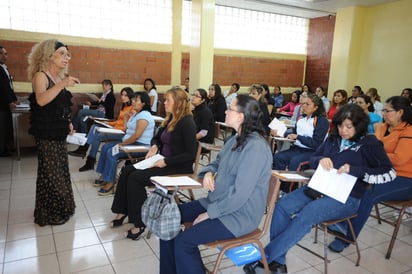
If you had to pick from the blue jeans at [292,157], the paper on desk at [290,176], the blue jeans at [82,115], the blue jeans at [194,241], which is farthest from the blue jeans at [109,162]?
the blue jeans at [82,115]

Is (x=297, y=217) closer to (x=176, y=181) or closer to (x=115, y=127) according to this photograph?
→ (x=176, y=181)

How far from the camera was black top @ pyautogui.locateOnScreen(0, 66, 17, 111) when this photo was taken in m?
4.68

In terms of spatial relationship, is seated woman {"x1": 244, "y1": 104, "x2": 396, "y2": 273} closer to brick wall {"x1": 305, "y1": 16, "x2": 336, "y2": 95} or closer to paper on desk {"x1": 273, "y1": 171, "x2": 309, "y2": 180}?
paper on desk {"x1": 273, "y1": 171, "x2": 309, "y2": 180}

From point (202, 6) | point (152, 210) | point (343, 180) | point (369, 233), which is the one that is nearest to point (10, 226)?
point (152, 210)

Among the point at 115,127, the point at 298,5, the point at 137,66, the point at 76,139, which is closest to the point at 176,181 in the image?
the point at 76,139

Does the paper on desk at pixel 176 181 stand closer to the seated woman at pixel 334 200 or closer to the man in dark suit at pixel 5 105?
the seated woman at pixel 334 200

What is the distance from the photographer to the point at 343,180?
2188 mm

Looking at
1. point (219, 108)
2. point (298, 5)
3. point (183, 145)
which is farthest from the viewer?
point (298, 5)

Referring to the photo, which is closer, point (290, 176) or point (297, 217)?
point (297, 217)

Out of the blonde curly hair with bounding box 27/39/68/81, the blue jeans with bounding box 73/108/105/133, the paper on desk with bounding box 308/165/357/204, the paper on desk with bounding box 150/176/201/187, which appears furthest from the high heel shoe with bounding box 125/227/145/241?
the blue jeans with bounding box 73/108/105/133

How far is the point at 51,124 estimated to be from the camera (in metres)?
2.69

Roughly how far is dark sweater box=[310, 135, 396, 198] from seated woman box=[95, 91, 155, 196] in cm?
210

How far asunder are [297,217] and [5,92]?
4638mm

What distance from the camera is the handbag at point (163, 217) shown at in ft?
5.73
